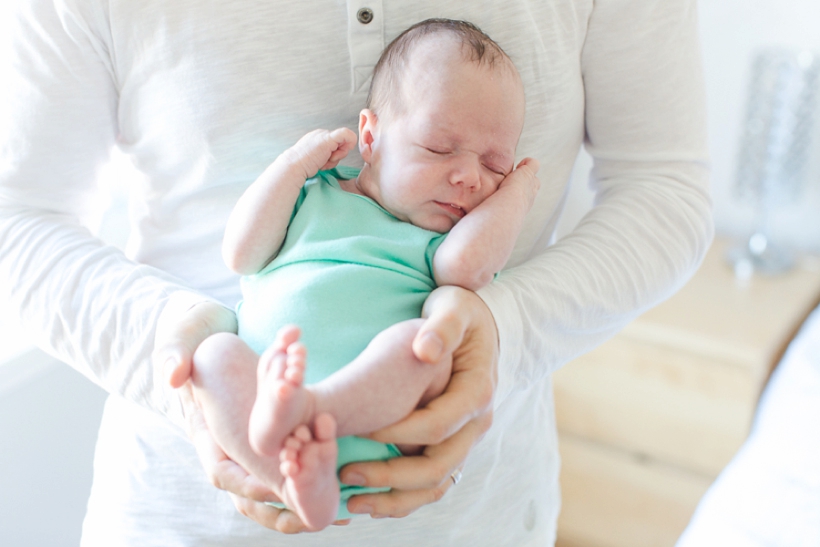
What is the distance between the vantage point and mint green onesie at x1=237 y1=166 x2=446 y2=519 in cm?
62

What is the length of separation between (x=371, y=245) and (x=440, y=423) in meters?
0.20

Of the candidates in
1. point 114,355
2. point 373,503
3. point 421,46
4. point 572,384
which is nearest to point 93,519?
point 114,355

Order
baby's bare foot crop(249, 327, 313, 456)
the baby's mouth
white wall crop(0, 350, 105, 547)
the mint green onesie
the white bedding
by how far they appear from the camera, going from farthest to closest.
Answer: white wall crop(0, 350, 105, 547) < the white bedding < the baby's mouth < the mint green onesie < baby's bare foot crop(249, 327, 313, 456)

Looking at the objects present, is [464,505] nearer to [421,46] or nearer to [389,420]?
[389,420]

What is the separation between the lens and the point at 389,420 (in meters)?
0.57

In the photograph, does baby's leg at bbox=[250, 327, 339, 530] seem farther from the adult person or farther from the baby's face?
the baby's face

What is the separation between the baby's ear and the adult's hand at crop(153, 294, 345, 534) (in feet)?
0.75

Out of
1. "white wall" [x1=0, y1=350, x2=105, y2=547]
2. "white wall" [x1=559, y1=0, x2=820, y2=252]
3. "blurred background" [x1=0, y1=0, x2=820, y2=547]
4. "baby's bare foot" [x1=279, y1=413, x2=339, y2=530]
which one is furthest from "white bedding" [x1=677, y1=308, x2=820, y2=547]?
"white wall" [x1=0, y1=350, x2=105, y2=547]

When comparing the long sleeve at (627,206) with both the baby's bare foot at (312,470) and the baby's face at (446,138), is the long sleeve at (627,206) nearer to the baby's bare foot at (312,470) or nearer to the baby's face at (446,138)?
the baby's face at (446,138)

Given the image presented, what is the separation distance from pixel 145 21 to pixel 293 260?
0.88ft

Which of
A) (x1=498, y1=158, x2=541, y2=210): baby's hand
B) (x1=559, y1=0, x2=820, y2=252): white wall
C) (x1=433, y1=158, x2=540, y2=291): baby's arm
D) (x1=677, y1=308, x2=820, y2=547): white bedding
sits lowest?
(x1=677, y1=308, x2=820, y2=547): white bedding

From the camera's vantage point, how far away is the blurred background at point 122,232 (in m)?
1.18

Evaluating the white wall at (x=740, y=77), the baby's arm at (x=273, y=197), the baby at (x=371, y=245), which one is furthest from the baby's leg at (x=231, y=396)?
the white wall at (x=740, y=77)

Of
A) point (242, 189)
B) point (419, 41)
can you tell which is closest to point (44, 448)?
point (242, 189)
